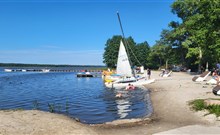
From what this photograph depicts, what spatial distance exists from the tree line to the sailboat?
417 inches

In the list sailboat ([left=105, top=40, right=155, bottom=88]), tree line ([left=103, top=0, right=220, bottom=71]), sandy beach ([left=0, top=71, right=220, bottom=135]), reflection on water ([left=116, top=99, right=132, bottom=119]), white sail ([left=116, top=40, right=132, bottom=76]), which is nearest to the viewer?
sandy beach ([left=0, top=71, right=220, bottom=135])

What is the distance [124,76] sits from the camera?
49.6 meters

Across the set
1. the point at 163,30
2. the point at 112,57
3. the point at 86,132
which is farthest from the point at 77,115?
the point at 112,57

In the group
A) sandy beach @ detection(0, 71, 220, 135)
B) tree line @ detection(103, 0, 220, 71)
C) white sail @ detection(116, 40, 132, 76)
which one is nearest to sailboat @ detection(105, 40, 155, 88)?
white sail @ detection(116, 40, 132, 76)

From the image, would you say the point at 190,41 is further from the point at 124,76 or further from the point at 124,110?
the point at 124,110

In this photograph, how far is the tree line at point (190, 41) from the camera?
38.3 meters

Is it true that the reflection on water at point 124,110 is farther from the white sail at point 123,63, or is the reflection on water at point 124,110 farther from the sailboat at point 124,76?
the white sail at point 123,63

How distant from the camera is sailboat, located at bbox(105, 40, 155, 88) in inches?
1829

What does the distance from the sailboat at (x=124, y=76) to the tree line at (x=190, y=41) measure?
10.6 meters

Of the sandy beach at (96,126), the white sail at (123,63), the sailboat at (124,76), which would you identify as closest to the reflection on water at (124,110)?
the sandy beach at (96,126)

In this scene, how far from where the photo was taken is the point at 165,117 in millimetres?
17766

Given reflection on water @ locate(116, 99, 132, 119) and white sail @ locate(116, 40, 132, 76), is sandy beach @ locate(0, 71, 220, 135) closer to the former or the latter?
reflection on water @ locate(116, 99, 132, 119)

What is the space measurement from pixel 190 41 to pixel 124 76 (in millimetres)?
23628

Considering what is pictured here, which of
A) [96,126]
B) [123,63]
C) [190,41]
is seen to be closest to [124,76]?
[123,63]
